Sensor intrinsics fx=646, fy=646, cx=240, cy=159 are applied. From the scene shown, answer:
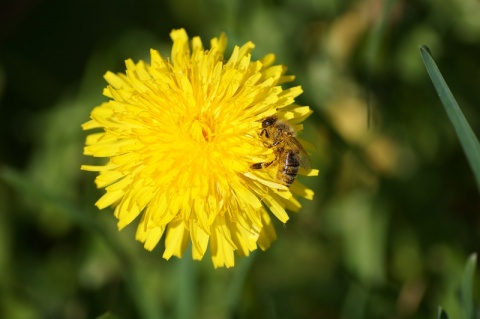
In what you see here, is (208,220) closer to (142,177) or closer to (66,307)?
(142,177)

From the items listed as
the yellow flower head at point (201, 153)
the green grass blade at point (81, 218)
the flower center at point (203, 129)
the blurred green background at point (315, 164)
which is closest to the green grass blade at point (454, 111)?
the yellow flower head at point (201, 153)

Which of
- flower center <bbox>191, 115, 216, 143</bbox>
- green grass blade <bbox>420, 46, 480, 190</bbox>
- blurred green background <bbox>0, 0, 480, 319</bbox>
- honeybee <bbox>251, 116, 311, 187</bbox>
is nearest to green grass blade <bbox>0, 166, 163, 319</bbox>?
blurred green background <bbox>0, 0, 480, 319</bbox>

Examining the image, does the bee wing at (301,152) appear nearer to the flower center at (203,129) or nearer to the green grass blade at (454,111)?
the flower center at (203,129)

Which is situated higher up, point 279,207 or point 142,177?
point 142,177

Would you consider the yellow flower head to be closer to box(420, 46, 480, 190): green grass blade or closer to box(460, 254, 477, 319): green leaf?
box(420, 46, 480, 190): green grass blade

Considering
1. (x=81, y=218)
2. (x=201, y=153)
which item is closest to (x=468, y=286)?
(x=201, y=153)

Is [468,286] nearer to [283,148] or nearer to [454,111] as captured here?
[454,111]

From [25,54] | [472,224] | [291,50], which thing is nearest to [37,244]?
[25,54]
